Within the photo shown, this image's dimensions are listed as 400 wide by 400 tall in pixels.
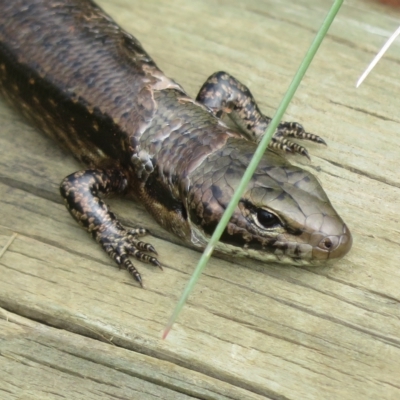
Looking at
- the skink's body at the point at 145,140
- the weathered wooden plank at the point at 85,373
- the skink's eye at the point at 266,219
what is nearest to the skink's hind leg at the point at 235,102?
the skink's body at the point at 145,140

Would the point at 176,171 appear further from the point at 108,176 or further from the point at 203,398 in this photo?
the point at 203,398

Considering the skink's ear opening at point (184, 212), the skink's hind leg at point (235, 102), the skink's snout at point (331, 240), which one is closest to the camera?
the skink's snout at point (331, 240)

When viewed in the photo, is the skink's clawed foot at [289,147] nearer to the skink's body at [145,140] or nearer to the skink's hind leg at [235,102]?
the skink's body at [145,140]

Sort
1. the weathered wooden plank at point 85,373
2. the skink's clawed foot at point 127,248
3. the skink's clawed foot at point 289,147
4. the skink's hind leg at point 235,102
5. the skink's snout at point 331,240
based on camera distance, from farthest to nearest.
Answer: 1. the skink's hind leg at point 235,102
2. the skink's clawed foot at point 289,147
3. the skink's clawed foot at point 127,248
4. the skink's snout at point 331,240
5. the weathered wooden plank at point 85,373

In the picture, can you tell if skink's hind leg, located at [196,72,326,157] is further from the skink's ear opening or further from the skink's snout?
the skink's snout

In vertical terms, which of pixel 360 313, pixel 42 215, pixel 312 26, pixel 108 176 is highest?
pixel 312 26

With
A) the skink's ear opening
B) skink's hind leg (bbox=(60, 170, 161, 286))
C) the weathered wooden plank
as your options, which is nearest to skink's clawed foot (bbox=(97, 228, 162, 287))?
skink's hind leg (bbox=(60, 170, 161, 286))

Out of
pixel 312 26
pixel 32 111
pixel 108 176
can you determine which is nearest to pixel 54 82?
pixel 32 111
